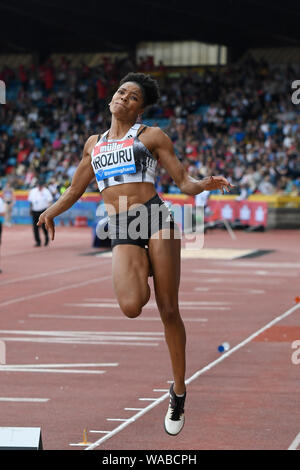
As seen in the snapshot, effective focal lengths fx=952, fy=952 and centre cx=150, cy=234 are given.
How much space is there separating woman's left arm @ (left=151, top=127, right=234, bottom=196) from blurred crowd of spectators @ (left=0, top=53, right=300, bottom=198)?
28.2m

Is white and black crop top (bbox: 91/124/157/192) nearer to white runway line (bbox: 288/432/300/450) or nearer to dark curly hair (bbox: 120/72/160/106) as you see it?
dark curly hair (bbox: 120/72/160/106)

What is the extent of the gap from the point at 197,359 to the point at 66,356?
1773 millimetres

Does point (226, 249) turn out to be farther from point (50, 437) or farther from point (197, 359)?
point (50, 437)

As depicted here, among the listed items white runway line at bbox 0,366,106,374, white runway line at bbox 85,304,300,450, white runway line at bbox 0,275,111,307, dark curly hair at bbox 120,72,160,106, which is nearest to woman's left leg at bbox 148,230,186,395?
dark curly hair at bbox 120,72,160,106

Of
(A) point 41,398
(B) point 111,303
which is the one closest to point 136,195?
(A) point 41,398

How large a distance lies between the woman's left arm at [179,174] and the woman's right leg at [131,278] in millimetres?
535

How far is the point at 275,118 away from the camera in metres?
39.7

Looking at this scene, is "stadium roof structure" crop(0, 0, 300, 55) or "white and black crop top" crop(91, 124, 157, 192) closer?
"white and black crop top" crop(91, 124, 157, 192)

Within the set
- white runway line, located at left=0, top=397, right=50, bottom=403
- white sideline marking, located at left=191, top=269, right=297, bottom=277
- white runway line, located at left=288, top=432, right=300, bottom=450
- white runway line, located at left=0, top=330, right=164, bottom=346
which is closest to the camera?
white runway line, located at left=288, top=432, right=300, bottom=450

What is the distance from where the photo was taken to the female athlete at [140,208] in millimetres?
6434

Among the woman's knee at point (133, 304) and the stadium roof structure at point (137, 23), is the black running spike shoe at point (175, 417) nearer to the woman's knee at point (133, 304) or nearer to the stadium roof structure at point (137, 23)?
the woman's knee at point (133, 304)

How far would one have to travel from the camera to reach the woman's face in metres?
6.59

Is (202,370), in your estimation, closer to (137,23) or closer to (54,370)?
(54,370)

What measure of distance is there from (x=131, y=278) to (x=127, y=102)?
1233mm
